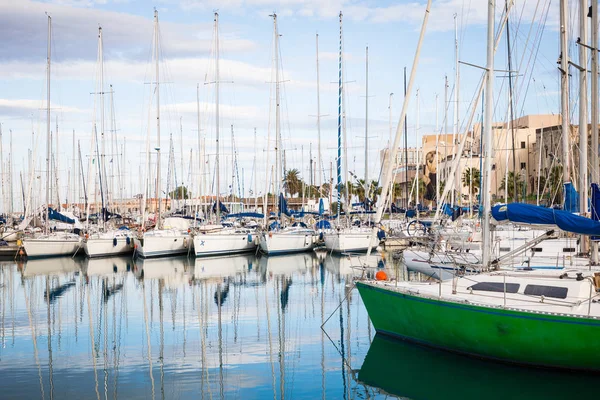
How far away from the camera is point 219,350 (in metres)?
19.5

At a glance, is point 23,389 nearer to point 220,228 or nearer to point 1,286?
point 1,286

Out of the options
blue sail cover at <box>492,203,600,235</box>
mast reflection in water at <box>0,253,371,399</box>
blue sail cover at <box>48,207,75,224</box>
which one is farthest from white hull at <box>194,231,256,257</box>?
blue sail cover at <box>492,203,600,235</box>

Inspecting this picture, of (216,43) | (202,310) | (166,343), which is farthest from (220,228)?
(166,343)

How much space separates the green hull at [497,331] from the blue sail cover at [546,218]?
10.7 ft

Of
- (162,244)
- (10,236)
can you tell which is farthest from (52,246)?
(10,236)

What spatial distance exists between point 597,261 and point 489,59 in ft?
23.1

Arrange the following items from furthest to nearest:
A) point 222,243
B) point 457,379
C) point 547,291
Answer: point 222,243 → point 547,291 → point 457,379

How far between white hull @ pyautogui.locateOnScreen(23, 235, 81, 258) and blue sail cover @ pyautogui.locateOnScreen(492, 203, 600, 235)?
3820cm

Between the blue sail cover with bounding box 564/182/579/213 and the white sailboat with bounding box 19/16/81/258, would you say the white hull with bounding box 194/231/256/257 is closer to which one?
the white sailboat with bounding box 19/16/81/258

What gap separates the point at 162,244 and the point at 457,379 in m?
35.1

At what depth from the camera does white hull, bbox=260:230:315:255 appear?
48.5 meters

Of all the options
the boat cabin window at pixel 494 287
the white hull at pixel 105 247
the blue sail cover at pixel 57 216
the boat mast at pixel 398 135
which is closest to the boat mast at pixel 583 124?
the boat cabin window at pixel 494 287

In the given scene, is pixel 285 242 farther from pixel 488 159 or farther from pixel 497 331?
pixel 497 331

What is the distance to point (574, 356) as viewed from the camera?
15.6m
